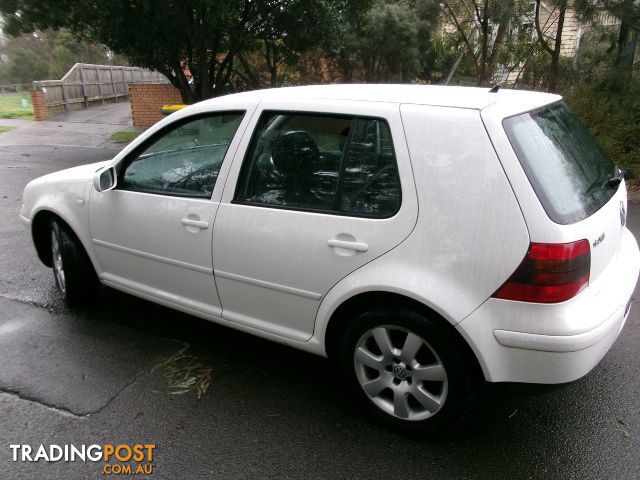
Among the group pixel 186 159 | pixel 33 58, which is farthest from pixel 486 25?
pixel 33 58

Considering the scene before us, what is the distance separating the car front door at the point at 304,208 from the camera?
8.08 ft

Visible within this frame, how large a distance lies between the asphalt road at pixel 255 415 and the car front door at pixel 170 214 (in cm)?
45

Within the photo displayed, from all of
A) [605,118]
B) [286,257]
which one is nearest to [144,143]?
[286,257]

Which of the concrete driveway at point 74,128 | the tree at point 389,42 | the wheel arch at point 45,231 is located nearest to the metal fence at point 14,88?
the concrete driveway at point 74,128

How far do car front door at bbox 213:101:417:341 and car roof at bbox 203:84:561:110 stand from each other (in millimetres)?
84

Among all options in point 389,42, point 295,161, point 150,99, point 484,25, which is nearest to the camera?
point 295,161

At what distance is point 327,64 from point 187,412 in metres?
13.9

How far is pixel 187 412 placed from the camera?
287 cm

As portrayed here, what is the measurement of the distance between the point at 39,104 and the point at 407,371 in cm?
1962

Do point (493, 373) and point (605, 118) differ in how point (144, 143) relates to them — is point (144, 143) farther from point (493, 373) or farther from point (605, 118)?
point (605, 118)

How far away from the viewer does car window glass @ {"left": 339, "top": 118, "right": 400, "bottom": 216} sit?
8.07 feet

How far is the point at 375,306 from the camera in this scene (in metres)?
2.54

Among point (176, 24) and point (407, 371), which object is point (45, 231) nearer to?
point (407, 371)
